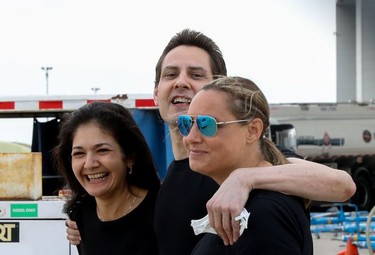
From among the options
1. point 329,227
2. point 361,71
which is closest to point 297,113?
point 329,227

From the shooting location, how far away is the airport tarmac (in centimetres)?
1041

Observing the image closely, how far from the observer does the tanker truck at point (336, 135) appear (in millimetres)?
15797

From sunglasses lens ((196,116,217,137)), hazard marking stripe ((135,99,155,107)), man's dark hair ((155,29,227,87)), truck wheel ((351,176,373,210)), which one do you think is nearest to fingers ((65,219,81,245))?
man's dark hair ((155,29,227,87))

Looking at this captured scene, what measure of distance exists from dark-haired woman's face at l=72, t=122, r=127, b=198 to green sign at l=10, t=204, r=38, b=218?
3.19 ft

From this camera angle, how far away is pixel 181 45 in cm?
273

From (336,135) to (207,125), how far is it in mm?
15211

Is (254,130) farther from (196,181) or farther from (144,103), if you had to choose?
(144,103)

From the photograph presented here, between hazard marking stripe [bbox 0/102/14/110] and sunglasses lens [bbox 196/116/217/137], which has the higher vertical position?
hazard marking stripe [bbox 0/102/14/110]

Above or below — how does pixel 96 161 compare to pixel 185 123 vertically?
below

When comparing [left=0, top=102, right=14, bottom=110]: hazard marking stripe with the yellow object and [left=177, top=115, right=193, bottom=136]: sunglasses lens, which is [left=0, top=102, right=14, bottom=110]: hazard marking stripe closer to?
the yellow object

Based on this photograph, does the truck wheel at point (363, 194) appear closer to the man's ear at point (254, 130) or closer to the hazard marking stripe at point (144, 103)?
the hazard marking stripe at point (144, 103)

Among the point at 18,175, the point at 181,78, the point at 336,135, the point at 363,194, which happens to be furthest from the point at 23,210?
the point at 363,194

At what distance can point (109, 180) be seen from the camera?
280 centimetres

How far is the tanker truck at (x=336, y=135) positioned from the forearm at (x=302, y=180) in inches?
532
